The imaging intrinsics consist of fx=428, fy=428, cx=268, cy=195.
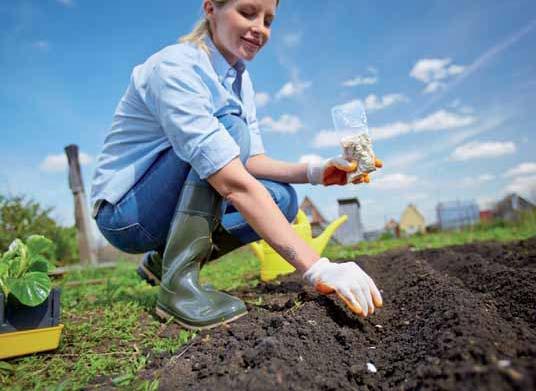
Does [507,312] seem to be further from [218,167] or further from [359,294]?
[218,167]

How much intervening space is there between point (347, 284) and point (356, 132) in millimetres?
760

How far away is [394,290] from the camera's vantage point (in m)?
2.10

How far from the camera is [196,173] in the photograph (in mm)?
1768

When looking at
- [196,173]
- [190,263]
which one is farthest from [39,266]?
[196,173]

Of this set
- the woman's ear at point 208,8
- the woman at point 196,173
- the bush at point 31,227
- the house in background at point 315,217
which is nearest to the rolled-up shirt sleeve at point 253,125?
the woman at point 196,173

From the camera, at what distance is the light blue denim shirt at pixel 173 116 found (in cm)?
156

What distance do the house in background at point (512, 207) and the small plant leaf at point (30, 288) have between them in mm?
9441

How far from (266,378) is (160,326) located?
0.93 m

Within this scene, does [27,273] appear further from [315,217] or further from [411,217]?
[411,217]

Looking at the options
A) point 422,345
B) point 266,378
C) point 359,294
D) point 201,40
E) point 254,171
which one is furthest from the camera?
point 254,171

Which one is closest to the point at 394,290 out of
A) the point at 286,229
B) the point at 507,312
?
the point at 507,312

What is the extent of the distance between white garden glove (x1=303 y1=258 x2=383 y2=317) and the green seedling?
0.97 m

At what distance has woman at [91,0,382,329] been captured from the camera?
151cm

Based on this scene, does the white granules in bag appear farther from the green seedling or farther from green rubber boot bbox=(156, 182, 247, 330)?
the green seedling
